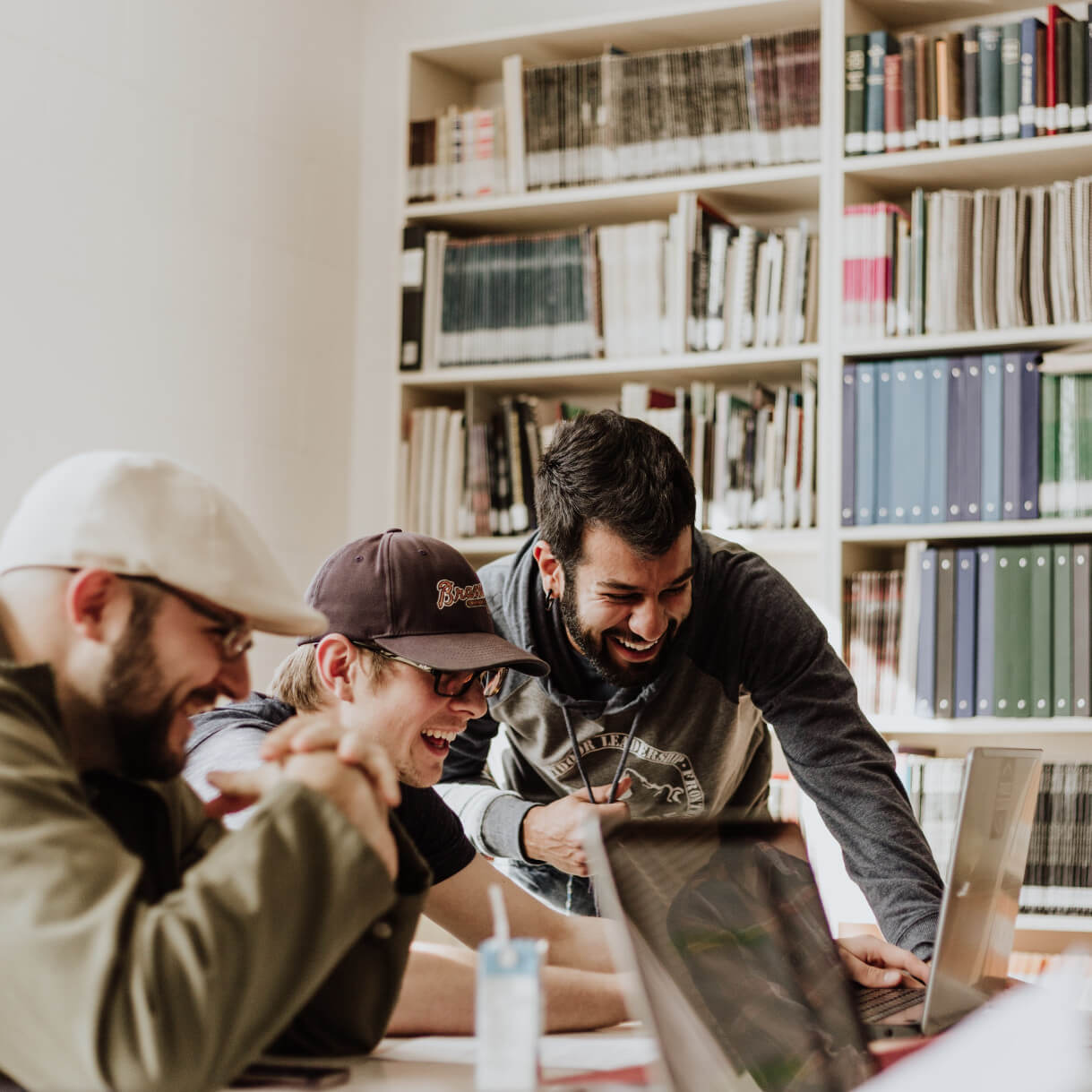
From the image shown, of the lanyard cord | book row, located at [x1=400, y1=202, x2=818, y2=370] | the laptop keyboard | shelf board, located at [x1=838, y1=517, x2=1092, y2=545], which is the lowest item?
the laptop keyboard

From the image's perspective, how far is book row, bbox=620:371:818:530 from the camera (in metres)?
3.07

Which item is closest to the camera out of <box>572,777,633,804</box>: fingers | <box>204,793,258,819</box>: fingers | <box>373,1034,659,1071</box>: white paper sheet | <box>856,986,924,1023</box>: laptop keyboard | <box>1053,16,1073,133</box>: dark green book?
<box>204,793,258,819</box>: fingers

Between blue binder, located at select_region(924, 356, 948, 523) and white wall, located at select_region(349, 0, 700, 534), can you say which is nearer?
blue binder, located at select_region(924, 356, 948, 523)

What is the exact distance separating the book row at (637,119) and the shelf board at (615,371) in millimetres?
449

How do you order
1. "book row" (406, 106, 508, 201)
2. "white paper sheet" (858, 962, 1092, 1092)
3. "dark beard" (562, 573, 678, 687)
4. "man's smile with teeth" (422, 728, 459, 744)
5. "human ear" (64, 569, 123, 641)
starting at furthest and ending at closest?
"book row" (406, 106, 508, 201)
"dark beard" (562, 573, 678, 687)
"man's smile with teeth" (422, 728, 459, 744)
"human ear" (64, 569, 123, 641)
"white paper sheet" (858, 962, 1092, 1092)

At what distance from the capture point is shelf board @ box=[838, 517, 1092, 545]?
280cm

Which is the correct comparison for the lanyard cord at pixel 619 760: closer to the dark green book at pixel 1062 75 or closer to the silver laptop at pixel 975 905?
the silver laptop at pixel 975 905

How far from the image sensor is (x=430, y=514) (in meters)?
3.40

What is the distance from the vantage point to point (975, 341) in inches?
114

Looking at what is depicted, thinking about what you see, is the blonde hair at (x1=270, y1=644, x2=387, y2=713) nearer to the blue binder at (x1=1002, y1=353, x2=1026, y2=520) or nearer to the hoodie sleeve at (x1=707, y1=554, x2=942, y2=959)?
the hoodie sleeve at (x1=707, y1=554, x2=942, y2=959)

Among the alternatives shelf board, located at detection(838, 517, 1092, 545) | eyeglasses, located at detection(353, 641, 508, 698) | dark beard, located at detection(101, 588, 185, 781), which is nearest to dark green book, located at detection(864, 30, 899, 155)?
shelf board, located at detection(838, 517, 1092, 545)

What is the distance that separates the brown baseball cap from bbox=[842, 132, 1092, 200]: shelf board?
1796mm

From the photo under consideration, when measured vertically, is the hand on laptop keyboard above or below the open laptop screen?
below

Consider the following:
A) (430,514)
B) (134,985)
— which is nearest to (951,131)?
(430,514)
